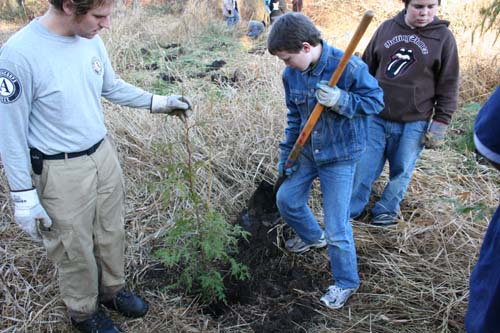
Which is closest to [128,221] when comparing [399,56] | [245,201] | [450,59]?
[245,201]

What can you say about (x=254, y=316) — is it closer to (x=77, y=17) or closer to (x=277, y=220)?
(x=277, y=220)

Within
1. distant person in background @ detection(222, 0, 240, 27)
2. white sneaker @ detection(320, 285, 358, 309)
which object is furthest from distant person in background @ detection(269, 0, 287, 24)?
white sneaker @ detection(320, 285, 358, 309)

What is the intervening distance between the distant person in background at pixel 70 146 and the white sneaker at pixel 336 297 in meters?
1.17

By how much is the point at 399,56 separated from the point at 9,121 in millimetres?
2276

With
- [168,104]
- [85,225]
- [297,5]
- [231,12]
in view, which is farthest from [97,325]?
[231,12]

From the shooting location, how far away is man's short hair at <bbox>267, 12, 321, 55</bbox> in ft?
6.81

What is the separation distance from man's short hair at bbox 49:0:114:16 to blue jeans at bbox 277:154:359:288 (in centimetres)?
135

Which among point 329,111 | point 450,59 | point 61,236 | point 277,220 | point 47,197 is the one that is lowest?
point 277,220

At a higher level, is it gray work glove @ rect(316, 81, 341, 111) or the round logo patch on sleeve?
the round logo patch on sleeve

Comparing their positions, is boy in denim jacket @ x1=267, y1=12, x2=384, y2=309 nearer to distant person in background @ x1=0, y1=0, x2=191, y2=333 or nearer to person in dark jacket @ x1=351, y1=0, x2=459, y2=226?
person in dark jacket @ x1=351, y1=0, x2=459, y2=226

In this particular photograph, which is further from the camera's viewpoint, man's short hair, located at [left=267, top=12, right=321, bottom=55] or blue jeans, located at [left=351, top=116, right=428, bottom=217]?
blue jeans, located at [left=351, top=116, right=428, bottom=217]

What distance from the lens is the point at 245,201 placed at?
348cm

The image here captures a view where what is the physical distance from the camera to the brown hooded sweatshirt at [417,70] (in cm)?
269

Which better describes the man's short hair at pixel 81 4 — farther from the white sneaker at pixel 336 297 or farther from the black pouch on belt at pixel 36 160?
the white sneaker at pixel 336 297
